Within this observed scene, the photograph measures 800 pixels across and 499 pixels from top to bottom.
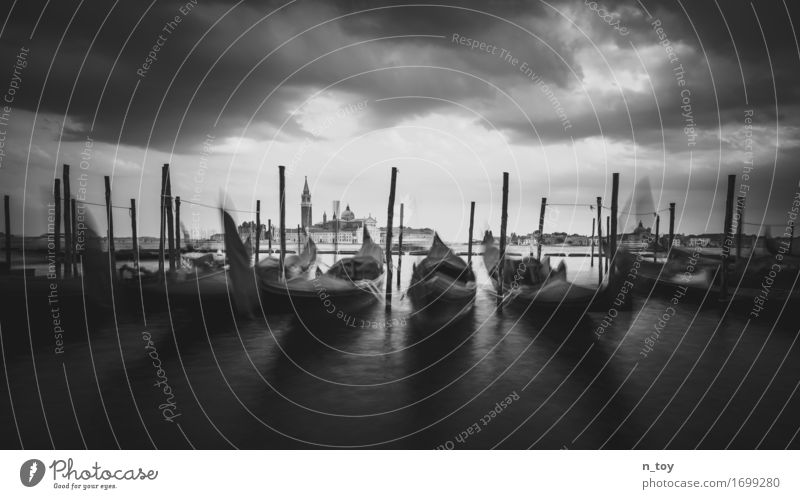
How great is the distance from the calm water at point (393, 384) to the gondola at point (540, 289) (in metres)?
0.80

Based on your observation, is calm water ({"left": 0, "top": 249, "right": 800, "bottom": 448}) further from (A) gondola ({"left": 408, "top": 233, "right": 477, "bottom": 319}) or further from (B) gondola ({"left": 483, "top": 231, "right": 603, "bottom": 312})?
(A) gondola ({"left": 408, "top": 233, "right": 477, "bottom": 319})

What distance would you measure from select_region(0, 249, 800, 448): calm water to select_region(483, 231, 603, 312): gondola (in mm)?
801

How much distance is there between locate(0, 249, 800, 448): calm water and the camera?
4.66 m

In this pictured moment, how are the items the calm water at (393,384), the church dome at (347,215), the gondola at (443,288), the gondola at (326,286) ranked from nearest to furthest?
the calm water at (393,384) < the gondola at (326,286) < the gondola at (443,288) < the church dome at (347,215)

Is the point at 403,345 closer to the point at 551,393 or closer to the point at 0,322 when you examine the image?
the point at 551,393

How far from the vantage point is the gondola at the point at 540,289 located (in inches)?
448

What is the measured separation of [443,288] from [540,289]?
285 centimetres

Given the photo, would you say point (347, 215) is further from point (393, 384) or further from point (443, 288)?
point (393, 384)

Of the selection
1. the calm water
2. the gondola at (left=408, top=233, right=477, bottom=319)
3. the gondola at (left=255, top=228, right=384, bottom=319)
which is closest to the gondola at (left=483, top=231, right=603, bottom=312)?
the calm water

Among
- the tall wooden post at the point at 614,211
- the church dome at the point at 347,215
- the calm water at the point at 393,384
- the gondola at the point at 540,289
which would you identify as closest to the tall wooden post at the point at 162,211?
the calm water at the point at 393,384

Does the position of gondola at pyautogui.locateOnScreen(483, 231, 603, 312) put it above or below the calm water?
above

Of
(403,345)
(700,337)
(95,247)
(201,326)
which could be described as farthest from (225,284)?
(700,337)

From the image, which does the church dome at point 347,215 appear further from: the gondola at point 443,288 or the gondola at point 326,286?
the gondola at point 443,288

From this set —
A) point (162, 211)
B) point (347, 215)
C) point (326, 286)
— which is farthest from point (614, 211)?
point (347, 215)
